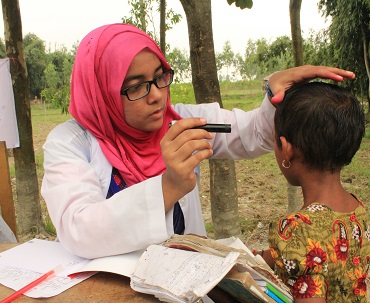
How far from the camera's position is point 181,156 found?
114cm

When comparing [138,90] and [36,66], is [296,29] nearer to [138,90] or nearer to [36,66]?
[138,90]

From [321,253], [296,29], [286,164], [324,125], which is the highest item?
[296,29]

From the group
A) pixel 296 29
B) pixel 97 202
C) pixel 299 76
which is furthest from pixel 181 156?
pixel 296 29

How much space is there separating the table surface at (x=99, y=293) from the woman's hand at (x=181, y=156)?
0.81 ft

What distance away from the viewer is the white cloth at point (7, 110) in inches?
143

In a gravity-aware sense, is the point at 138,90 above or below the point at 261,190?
above

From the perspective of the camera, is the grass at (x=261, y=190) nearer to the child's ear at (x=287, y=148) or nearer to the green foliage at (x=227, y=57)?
the child's ear at (x=287, y=148)

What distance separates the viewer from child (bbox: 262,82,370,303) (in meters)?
1.27

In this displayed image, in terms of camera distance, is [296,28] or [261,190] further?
[261,190]

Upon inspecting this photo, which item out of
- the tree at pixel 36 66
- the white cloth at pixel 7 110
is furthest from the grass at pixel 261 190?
the tree at pixel 36 66

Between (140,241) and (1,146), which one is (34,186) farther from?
(140,241)

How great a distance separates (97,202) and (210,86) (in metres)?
1.40

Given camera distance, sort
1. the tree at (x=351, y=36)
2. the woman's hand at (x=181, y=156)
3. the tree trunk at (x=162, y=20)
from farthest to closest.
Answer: the tree at (x=351, y=36) < the tree trunk at (x=162, y=20) < the woman's hand at (x=181, y=156)

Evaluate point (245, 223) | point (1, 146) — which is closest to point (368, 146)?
point (245, 223)
